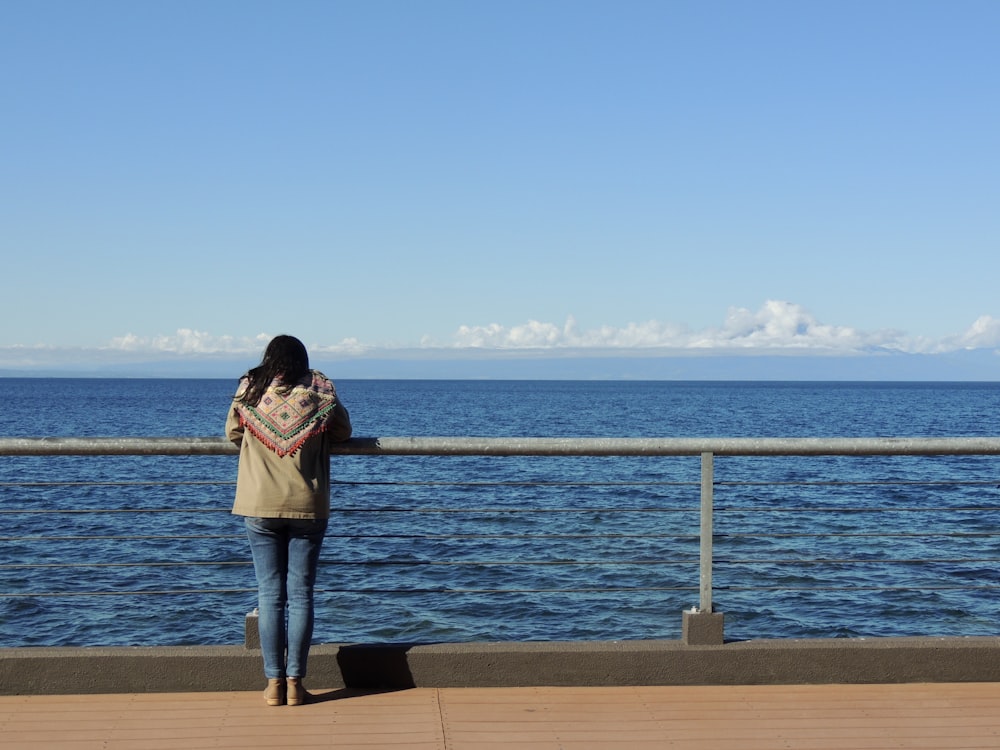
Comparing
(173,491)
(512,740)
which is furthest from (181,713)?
(173,491)

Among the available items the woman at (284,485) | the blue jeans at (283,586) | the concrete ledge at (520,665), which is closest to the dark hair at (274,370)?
the woman at (284,485)

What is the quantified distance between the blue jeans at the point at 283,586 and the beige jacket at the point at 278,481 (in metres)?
0.07

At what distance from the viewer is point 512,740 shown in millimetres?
4074

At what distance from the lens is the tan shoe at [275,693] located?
14.5ft

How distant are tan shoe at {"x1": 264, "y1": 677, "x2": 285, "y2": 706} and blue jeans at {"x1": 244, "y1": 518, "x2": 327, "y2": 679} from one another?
28mm

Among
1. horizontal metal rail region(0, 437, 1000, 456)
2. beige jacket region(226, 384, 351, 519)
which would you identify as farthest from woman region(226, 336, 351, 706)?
horizontal metal rail region(0, 437, 1000, 456)

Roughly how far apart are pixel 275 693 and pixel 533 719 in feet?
3.42

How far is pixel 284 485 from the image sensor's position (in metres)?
4.37

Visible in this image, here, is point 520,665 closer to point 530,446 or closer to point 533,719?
point 533,719

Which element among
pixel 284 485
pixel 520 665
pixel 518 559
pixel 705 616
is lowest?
pixel 518 559

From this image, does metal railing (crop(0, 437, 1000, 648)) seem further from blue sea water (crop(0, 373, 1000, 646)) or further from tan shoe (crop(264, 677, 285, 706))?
tan shoe (crop(264, 677, 285, 706))

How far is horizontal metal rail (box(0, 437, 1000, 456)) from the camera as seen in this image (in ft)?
15.1

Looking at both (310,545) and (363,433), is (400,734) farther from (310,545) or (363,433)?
(363,433)

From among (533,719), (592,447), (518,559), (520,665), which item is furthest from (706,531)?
(518,559)
